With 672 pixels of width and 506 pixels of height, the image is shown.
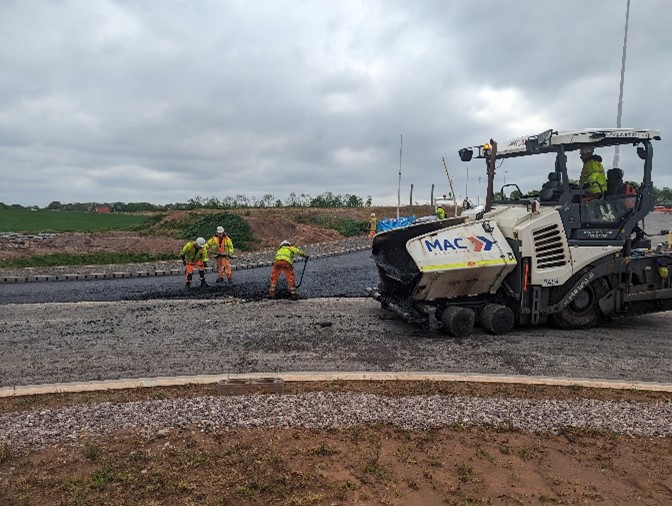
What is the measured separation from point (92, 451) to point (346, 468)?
1.92 meters

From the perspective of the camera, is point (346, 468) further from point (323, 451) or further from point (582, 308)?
point (582, 308)

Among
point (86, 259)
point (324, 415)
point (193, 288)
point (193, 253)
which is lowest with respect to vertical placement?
point (324, 415)

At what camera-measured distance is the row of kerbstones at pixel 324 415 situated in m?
4.49

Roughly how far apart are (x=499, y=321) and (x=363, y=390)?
10.6 ft

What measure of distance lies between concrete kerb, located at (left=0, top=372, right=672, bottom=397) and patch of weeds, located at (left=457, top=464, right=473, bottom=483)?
196 centimetres

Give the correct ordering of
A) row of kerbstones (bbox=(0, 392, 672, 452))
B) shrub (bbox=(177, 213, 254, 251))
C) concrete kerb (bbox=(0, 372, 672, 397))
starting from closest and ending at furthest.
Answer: row of kerbstones (bbox=(0, 392, 672, 452))
concrete kerb (bbox=(0, 372, 672, 397))
shrub (bbox=(177, 213, 254, 251))

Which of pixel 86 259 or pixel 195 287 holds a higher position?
pixel 86 259

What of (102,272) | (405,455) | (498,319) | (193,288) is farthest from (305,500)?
(102,272)

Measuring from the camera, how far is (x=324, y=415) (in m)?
4.73

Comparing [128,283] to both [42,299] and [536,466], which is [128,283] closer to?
[42,299]

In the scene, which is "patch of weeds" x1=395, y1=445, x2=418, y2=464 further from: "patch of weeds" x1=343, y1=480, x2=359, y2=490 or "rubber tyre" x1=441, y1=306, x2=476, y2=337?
"rubber tyre" x1=441, y1=306, x2=476, y2=337

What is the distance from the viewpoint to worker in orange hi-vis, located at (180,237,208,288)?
1330 centimetres

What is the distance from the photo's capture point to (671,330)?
8.57m

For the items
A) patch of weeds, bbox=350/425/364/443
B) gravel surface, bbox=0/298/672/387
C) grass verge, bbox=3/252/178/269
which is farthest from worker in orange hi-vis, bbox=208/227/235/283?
patch of weeds, bbox=350/425/364/443
